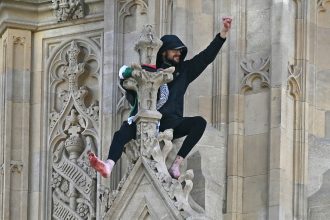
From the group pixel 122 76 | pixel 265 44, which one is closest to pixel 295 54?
pixel 265 44

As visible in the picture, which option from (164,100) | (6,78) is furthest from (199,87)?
(6,78)

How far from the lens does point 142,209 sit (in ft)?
70.5

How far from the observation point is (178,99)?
22.0m

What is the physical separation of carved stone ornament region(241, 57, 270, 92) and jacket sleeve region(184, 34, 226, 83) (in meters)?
0.48

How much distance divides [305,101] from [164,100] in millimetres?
1416

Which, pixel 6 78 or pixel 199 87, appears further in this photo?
pixel 6 78

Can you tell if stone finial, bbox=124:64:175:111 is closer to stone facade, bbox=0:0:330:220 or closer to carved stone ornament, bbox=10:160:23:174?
stone facade, bbox=0:0:330:220

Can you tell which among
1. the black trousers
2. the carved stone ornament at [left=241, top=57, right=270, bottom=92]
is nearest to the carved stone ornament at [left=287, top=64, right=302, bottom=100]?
the carved stone ornament at [left=241, top=57, right=270, bottom=92]

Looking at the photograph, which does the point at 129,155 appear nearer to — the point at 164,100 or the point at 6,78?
the point at 164,100

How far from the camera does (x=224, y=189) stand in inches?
872

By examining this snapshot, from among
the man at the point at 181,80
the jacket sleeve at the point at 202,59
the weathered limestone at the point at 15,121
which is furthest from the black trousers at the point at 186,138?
the weathered limestone at the point at 15,121

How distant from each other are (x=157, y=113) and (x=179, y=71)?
64 cm

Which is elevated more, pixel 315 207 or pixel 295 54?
pixel 295 54

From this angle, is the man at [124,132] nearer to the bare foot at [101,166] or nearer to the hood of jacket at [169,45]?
the bare foot at [101,166]
